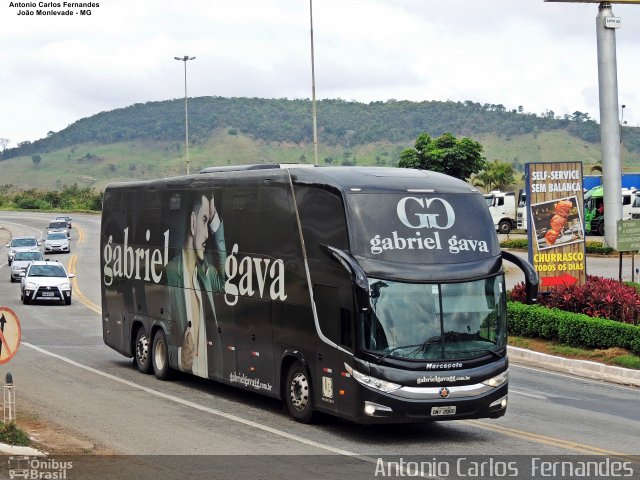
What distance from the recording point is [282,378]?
17.7 metres

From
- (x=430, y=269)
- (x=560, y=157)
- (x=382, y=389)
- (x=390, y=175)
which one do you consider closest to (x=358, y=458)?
(x=382, y=389)

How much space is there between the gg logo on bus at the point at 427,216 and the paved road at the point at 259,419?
3.18 meters

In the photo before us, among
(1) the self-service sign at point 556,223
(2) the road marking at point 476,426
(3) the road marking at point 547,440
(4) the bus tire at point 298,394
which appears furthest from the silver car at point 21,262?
(3) the road marking at point 547,440

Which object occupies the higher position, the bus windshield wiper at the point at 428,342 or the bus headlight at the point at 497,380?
the bus windshield wiper at the point at 428,342

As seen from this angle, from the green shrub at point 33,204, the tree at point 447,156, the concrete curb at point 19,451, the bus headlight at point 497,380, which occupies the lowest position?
the concrete curb at point 19,451

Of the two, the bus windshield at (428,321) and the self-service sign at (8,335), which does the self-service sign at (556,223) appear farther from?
the self-service sign at (8,335)

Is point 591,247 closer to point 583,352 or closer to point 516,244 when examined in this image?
point 516,244

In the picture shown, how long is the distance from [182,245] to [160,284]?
1.51 meters

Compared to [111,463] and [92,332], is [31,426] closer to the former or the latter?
[111,463]

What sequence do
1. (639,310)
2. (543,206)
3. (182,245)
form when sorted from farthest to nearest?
(543,206) → (639,310) → (182,245)

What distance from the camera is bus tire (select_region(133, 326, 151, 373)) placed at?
2335cm

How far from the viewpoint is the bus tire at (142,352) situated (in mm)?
23348

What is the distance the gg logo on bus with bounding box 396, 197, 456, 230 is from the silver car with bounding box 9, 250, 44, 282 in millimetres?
39393

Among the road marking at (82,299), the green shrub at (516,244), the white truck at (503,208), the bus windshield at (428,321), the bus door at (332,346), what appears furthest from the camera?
the white truck at (503,208)
